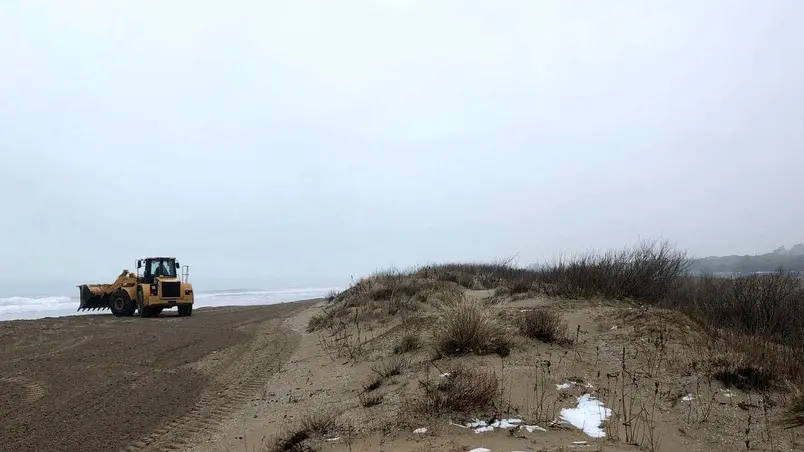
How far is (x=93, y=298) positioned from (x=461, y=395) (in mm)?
26058

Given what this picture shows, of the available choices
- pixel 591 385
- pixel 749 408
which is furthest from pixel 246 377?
pixel 749 408

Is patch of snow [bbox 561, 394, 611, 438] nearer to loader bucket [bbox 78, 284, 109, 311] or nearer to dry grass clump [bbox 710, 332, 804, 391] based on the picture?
dry grass clump [bbox 710, 332, 804, 391]

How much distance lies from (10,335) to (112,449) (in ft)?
45.4

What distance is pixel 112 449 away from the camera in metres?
6.03

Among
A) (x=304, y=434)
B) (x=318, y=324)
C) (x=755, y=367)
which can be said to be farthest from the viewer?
(x=318, y=324)

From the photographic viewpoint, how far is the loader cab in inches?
976

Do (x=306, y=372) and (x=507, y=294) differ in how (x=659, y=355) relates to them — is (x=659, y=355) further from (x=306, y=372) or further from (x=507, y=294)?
(x=507, y=294)

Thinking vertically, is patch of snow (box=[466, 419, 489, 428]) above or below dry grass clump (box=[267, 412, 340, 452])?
above

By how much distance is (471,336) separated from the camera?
811cm

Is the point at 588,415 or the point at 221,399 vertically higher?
the point at 588,415

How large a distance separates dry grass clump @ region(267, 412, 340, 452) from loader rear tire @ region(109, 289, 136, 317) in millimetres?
22399

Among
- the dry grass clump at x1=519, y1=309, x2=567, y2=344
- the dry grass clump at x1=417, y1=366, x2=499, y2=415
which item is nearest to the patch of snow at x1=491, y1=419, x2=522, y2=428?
the dry grass clump at x1=417, y1=366, x2=499, y2=415

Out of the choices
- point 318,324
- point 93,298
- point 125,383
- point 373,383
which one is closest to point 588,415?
point 373,383

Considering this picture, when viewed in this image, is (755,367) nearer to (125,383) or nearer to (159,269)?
(125,383)
